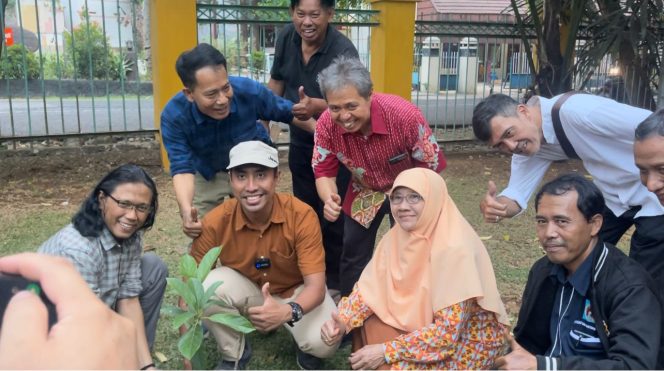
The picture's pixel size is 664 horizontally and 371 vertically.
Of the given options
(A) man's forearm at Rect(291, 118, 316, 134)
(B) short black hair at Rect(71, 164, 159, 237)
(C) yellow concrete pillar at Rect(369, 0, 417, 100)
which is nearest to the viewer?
(B) short black hair at Rect(71, 164, 159, 237)

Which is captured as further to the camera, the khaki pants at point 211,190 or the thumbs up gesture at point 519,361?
the khaki pants at point 211,190

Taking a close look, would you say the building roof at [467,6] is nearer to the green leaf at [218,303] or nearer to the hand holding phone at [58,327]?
the green leaf at [218,303]

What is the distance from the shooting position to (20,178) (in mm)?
6379

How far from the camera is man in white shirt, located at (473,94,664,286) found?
247 cm

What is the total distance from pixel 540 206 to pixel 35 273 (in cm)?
176

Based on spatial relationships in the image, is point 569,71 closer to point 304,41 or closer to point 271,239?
point 304,41

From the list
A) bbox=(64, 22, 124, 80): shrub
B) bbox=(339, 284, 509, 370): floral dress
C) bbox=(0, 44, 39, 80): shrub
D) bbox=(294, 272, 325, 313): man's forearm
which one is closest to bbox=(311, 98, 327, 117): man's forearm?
bbox=(294, 272, 325, 313): man's forearm

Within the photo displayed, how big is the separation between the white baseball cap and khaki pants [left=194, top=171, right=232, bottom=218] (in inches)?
20.3

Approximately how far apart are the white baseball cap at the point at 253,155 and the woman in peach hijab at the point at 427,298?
623 mm

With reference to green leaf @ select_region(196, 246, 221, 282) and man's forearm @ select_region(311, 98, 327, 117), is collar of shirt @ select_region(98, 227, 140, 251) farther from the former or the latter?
man's forearm @ select_region(311, 98, 327, 117)

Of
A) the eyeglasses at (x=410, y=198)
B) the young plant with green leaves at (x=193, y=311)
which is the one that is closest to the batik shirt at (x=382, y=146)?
the eyeglasses at (x=410, y=198)

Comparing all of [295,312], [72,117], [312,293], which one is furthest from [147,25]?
[295,312]

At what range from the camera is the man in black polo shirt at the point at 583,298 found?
1.90 metres

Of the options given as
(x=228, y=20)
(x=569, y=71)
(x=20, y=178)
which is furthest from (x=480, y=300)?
(x=569, y=71)
